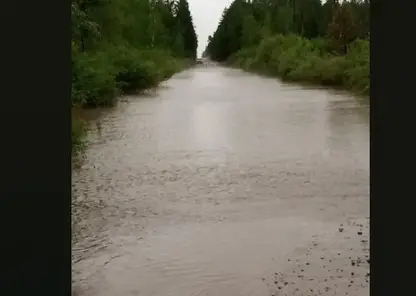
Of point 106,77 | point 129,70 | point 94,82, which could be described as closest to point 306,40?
point 129,70

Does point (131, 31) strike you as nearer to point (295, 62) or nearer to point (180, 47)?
point (295, 62)

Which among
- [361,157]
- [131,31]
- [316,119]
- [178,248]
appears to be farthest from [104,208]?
[131,31]

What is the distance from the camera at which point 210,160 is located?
368 inches

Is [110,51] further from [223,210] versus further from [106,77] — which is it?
[223,210]

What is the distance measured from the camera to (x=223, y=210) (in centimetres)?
652

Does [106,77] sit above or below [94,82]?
above

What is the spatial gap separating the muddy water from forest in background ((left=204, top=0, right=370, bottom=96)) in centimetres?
591

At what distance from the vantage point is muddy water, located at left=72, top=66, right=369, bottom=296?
14.8 ft

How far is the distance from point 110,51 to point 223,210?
1537cm

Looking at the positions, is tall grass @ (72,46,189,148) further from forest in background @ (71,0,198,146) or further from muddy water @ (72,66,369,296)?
muddy water @ (72,66,369,296)

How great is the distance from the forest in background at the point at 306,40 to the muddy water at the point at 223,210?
591cm
